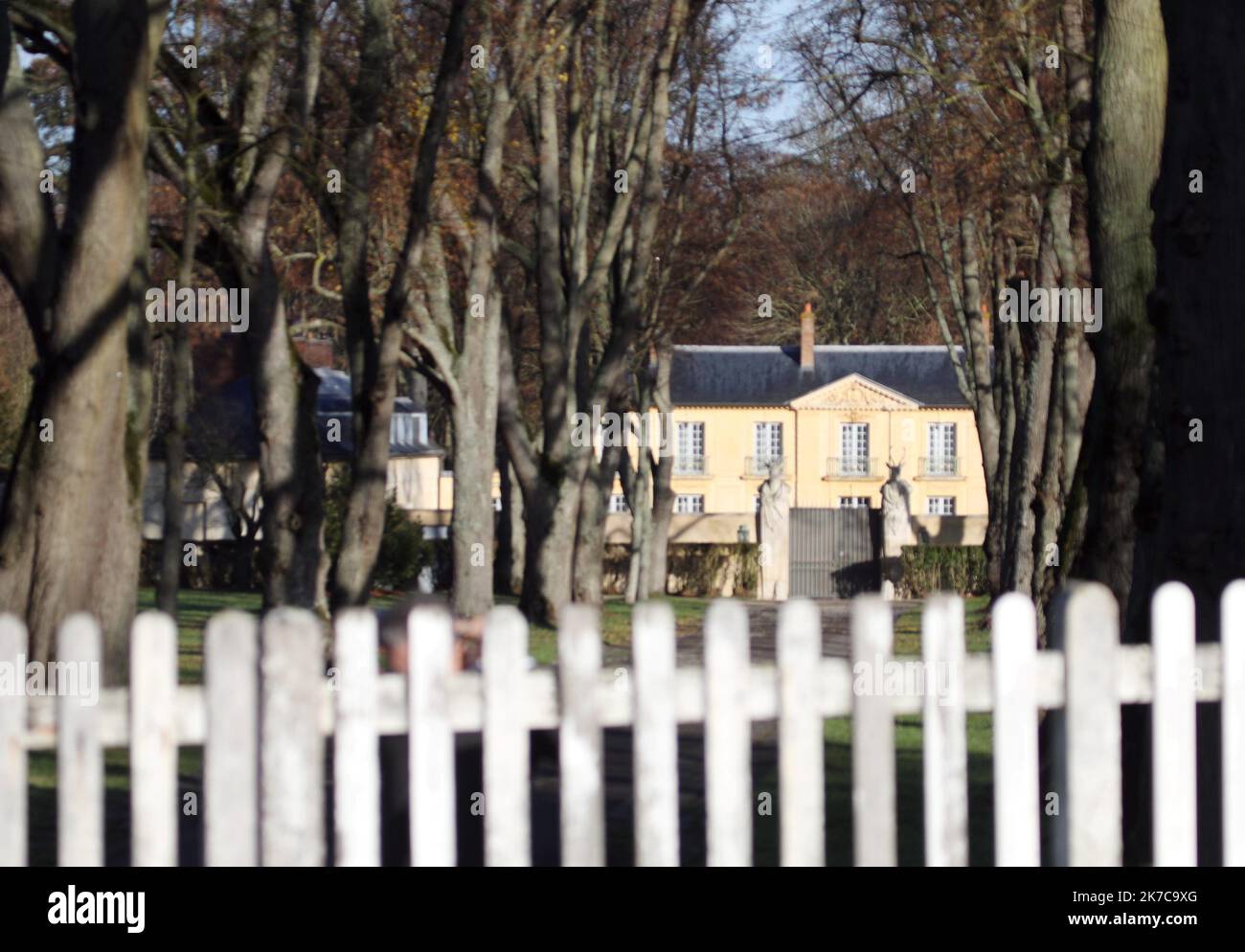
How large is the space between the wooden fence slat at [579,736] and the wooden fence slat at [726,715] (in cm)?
29

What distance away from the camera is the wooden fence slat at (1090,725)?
475cm

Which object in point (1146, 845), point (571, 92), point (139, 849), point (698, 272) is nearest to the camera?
point (139, 849)

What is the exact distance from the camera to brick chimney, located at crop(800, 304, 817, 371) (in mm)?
60406

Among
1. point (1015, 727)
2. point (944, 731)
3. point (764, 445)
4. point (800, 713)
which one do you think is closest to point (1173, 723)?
point (1015, 727)

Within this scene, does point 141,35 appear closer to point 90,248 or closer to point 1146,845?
point 90,248

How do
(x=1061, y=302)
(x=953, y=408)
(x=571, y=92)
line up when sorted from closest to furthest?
(x=1061, y=302), (x=571, y=92), (x=953, y=408)

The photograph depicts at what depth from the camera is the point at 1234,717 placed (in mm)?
5043

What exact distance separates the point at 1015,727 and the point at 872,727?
43 cm

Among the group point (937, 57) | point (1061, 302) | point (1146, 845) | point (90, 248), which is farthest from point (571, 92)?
point (1146, 845)

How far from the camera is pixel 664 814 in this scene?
14.8ft

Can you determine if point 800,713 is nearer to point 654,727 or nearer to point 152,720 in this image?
point 654,727

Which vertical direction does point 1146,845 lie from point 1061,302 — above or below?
below

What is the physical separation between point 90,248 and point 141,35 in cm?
155

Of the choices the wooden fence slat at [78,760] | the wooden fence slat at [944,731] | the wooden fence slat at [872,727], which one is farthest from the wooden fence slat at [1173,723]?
the wooden fence slat at [78,760]
